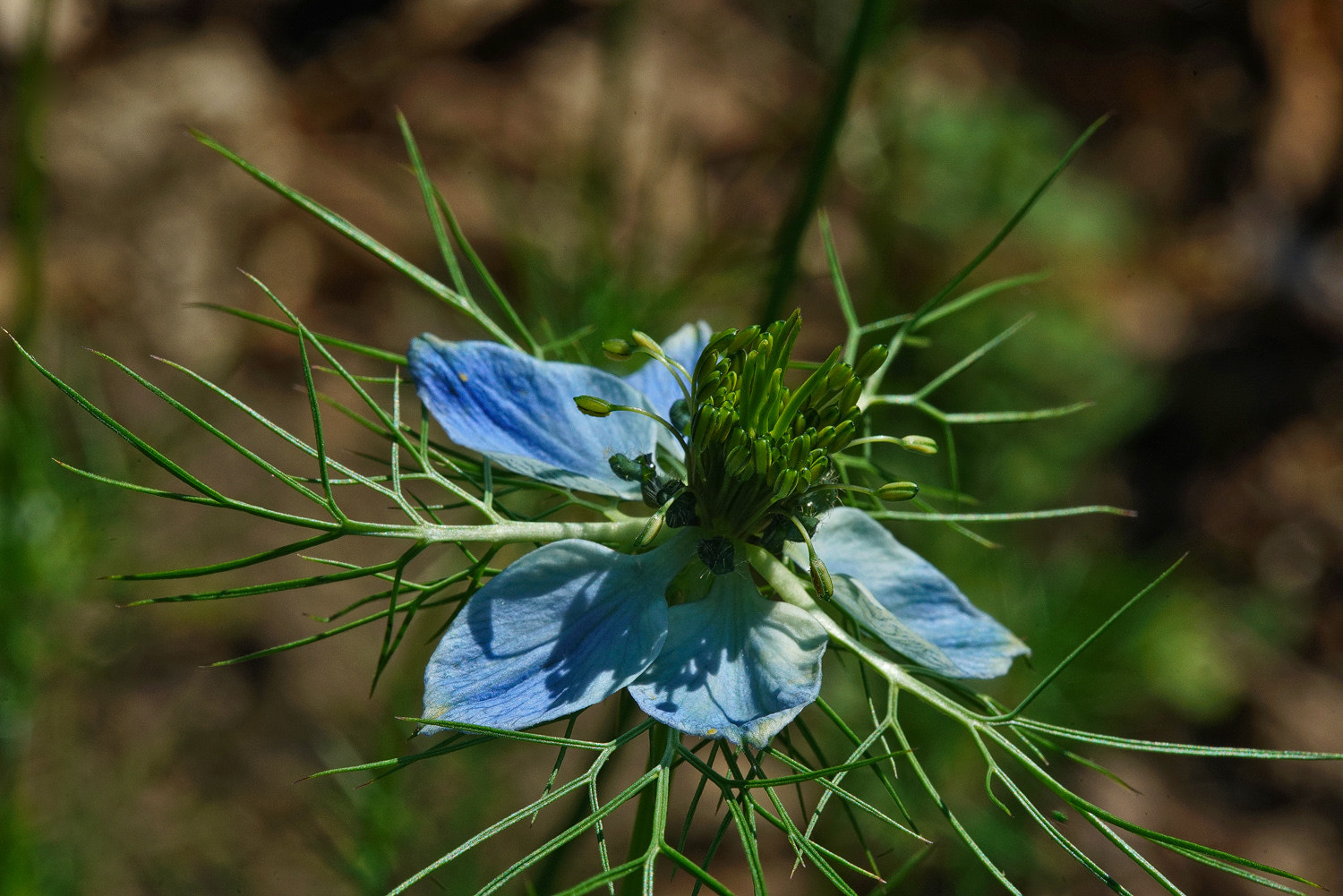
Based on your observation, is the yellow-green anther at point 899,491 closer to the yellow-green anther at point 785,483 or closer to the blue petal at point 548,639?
the yellow-green anther at point 785,483

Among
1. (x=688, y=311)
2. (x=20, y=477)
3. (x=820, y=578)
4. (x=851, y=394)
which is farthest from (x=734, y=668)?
(x=688, y=311)

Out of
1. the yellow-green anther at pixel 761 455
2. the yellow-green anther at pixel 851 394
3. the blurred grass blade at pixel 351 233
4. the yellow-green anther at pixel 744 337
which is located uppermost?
the blurred grass blade at pixel 351 233

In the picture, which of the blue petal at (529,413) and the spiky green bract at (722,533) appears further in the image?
the blue petal at (529,413)

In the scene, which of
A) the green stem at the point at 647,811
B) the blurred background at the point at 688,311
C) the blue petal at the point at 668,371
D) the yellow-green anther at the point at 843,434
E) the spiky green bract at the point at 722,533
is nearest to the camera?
the spiky green bract at the point at 722,533

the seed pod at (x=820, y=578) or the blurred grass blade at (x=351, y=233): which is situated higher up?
the blurred grass blade at (x=351, y=233)

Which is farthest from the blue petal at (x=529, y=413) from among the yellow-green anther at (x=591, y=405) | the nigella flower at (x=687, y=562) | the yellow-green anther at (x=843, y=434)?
the yellow-green anther at (x=843, y=434)

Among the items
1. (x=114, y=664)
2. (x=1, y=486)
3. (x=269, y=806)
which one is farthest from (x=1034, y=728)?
(x=114, y=664)

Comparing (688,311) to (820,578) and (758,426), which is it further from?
(820,578)
